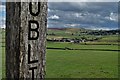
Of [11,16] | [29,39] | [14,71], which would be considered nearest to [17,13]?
[11,16]

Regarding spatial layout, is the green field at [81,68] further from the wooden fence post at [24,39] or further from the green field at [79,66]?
the wooden fence post at [24,39]

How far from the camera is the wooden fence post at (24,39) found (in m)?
3.92

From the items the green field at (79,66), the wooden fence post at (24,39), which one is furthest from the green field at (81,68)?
the wooden fence post at (24,39)

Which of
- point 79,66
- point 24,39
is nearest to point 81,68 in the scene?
point 79,66

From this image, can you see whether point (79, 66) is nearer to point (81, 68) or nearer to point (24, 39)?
point (81, 68)

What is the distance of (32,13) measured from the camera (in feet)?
13.1

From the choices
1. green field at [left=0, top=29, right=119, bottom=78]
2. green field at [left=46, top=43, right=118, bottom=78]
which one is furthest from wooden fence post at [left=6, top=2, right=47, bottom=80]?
green field at [left=46, top=43, right=118, bottom=78]

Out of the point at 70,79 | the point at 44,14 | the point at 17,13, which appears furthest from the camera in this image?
the point at 70,79

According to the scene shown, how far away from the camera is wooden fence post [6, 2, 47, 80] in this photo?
3916 mm

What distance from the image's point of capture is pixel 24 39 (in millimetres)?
3941

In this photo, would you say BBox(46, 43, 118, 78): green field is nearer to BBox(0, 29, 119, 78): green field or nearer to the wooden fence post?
BBox(0, 29, 119, 78): green field

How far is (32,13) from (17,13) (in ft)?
0.62

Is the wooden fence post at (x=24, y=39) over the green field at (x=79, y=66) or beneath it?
over

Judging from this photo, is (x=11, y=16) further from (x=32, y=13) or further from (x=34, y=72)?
(x=34, y=72)
